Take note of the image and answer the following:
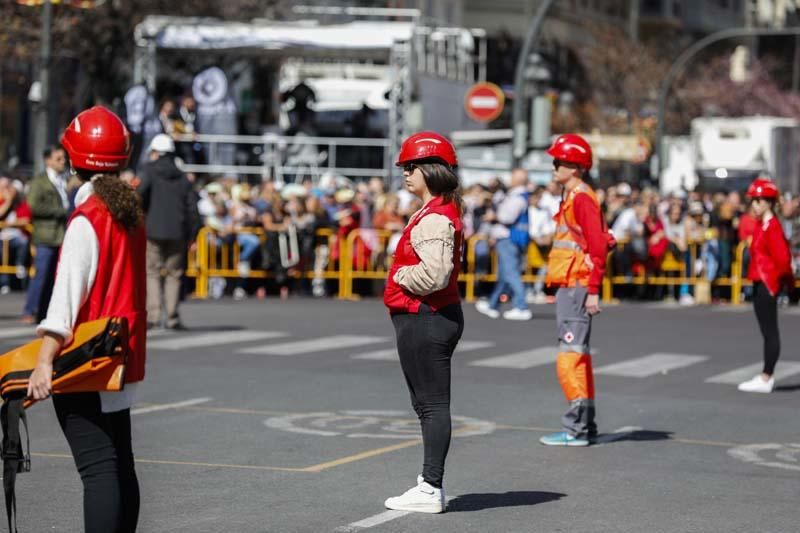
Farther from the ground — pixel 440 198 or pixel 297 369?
pixel 440 198

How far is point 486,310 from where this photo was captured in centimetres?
2347

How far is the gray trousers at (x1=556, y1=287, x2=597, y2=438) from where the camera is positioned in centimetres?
1064

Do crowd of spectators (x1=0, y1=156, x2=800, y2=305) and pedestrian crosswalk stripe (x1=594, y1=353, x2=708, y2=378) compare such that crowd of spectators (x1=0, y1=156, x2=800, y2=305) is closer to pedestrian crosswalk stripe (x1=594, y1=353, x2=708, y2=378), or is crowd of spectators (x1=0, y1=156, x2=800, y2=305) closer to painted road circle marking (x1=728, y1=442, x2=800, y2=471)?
pedestrian crosswalk stripe (x1=594, y1=353, x2=708, y2=378)

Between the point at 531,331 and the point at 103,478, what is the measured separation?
569 inches

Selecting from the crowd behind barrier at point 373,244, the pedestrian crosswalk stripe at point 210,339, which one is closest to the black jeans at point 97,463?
the pedestrian crosswalk stripe at point 210,339

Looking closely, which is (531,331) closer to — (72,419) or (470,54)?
(72,419)

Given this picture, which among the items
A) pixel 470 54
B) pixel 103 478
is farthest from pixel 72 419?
pixel 470 54

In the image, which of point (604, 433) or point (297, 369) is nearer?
point (604, 433)

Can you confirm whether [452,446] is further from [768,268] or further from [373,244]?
[373,244]

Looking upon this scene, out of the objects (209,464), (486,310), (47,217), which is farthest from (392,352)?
(209,464)

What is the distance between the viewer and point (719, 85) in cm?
7038

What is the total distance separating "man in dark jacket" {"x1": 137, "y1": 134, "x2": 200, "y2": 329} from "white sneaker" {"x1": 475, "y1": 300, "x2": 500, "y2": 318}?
585 centimetres

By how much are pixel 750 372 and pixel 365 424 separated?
567 centimetres

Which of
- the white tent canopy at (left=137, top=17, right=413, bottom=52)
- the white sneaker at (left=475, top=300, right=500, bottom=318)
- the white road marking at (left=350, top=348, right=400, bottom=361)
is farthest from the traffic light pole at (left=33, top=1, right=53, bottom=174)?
the white road marking at (left=350, top=348, right=400, bottom=361)
